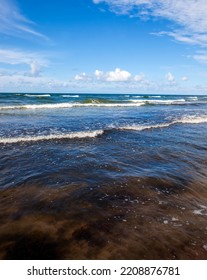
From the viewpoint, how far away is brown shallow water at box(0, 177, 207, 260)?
4.03m

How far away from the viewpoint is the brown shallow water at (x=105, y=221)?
4027 mm

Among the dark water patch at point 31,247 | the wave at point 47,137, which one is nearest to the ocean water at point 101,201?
the dark water patch at point 31,247

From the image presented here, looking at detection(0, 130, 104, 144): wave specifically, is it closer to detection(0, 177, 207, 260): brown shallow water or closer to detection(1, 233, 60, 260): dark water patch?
detection(0, 177, 207, 260): brown shallow water

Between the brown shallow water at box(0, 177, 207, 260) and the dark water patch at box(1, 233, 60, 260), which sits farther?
the brown shallow water at box(0, 177, 207, 260)

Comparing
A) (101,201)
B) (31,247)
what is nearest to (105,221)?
(101,201)

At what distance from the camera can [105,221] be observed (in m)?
4.86

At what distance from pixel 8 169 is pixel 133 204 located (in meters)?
3.66

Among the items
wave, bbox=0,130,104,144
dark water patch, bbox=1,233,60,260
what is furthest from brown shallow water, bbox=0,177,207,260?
wave, bbox=0,130,104,144

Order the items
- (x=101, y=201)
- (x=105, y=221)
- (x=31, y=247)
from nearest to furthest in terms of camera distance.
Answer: (x=31, y=247) < (x=105, y=221) < (x=101, y=201)

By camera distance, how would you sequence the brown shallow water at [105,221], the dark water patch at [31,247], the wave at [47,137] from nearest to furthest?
the dark water patch at [31,247] → the brown shallow water at [105,221] → the wave at [47,137]

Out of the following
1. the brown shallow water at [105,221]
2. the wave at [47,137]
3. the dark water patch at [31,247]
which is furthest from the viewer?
the wave at [47,137]

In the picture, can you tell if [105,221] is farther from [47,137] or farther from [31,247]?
[47,137]

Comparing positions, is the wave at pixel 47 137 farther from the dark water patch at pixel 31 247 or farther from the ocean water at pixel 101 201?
the dark water patch at pixel 31 247
